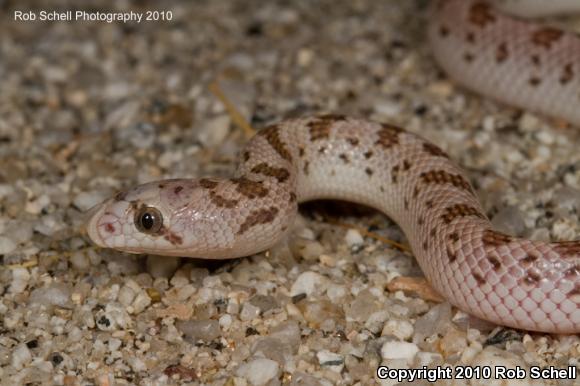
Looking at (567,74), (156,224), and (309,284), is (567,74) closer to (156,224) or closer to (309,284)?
(309,284)

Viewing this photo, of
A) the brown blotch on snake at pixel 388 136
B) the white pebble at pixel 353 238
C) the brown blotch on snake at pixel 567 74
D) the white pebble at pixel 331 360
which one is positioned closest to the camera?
the white pebble at pixel 331 360

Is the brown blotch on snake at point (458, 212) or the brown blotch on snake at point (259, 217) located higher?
the brown blotch on snake at point (458, 212)

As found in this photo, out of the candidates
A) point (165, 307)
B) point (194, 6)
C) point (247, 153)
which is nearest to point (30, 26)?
point (194, 6)

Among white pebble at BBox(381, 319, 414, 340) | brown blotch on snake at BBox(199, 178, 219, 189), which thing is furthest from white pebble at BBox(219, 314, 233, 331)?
white pebble at BBox(381, 319, 414, 340)

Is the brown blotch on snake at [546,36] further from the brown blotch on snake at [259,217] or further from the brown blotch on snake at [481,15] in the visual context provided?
the brown blotch on snake at [259,217]

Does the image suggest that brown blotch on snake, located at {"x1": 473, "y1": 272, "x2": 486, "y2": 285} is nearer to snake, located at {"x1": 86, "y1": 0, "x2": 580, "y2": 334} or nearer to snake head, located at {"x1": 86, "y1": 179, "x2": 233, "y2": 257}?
snake, located at {"x1": 86, "y1": 0, "x2": 580, "y2": 334}

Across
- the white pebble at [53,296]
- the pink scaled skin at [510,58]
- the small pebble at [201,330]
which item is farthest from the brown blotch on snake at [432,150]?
the white pebble at [53,296]

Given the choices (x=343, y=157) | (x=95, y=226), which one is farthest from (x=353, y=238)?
(x=95, y=226)
